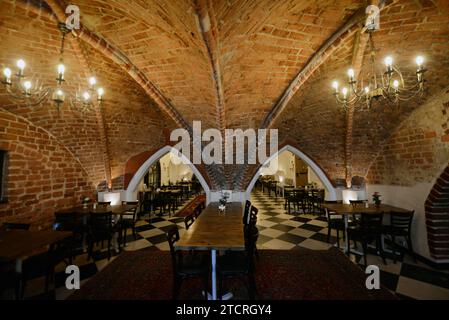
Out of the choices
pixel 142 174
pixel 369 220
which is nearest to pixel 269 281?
pixel 369 220

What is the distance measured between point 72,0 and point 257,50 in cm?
224

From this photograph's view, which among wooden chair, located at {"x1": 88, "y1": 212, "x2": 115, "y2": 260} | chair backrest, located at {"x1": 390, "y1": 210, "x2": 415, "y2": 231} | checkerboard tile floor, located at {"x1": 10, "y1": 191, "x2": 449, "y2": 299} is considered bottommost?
checkerboard tile floor, located at {"x1": 10, "y1": 191, "x2": 449, "y2": 299}

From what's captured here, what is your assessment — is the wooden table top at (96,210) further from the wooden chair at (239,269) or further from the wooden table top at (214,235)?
the wooden chair at (239,269)

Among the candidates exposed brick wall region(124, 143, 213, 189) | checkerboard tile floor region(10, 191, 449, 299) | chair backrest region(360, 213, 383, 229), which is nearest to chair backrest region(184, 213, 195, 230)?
checkerboard tile floor region(10, 191, 449, 299)

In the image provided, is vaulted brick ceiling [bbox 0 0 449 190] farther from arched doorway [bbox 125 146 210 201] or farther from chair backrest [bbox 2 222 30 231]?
arched doorway [bbox 125 146 210 201]

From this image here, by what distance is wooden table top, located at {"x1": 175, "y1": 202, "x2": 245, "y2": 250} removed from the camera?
6.43 ft

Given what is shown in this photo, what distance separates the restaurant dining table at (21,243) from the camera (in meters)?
1.85

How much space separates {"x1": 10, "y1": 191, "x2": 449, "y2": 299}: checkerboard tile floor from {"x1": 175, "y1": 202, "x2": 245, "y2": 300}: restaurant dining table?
1.47 m

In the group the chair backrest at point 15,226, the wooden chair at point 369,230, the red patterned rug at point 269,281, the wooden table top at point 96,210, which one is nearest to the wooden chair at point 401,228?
the wooden chair at point 369,230

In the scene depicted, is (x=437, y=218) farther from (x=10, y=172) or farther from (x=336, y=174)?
(x=10, y=172)

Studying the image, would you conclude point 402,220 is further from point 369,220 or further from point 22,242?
point 22,242

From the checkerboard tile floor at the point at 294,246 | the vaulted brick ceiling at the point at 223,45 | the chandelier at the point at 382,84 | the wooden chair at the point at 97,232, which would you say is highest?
the vaulted brick ceiling at the point at 223,45

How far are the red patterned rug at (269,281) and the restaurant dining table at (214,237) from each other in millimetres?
733
